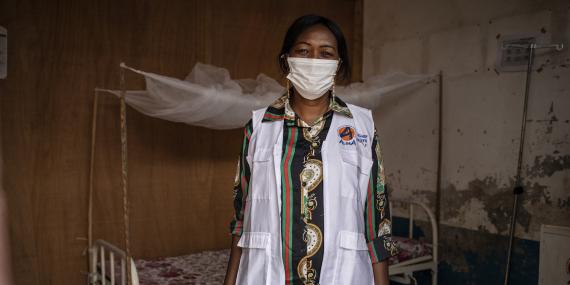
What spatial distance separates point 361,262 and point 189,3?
261 centimetres

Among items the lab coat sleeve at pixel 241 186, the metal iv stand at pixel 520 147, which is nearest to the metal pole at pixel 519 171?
the metal iv stand at pixel 520 147

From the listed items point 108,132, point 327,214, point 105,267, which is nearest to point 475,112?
point 327,214

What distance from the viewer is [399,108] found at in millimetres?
4070

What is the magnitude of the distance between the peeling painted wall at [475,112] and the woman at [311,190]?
1.89 meters

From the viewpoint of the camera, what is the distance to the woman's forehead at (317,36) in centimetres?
173

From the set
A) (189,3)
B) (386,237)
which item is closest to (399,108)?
(189,3)

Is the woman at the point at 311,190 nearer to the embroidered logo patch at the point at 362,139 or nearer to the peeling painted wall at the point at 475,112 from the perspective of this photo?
the embroidered logo patch at the point at 362,139

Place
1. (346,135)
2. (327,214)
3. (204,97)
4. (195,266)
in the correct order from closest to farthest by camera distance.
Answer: (327,214)
(346,135)
(204,97)
(195,266)

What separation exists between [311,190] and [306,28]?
539 millimetres

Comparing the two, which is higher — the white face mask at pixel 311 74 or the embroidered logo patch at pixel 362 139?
the white face mask at pixel 311 74

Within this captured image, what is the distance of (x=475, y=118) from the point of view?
3.54 m

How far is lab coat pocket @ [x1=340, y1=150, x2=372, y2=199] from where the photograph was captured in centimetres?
162

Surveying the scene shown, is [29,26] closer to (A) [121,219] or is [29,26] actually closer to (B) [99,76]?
(B) [99,76]

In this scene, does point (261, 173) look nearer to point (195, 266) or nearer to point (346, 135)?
point (346, 135)
